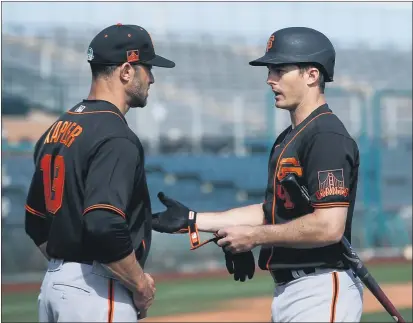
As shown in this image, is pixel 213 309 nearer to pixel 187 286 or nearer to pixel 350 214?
pixel 187 286

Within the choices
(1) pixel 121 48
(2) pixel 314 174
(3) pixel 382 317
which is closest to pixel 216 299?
(3) pixel 382 317

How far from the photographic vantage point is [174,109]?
56.9 feet

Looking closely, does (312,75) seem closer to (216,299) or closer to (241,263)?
(241,263)

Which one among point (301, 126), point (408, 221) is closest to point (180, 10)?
point (408, 221)

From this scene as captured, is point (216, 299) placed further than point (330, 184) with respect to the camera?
Yes

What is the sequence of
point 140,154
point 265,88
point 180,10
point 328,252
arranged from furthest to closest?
point 180,10
point 265,88
point 328,252
point 140,154

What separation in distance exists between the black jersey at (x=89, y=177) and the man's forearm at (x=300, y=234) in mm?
493

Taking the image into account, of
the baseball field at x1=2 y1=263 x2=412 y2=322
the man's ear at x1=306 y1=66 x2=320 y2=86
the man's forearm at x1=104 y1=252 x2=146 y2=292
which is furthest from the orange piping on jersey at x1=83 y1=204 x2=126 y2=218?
the baseball field at x1=2 y1=263 x2=412 y2=322

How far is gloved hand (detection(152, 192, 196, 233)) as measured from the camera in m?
4.02

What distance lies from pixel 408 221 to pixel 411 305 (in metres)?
6.93

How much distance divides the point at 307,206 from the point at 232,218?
2.04 ft

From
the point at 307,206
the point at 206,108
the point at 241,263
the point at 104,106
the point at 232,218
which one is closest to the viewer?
the point at 104,106

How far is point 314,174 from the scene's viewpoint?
3539mm

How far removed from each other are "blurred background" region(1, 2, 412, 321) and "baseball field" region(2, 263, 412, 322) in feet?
3.15
